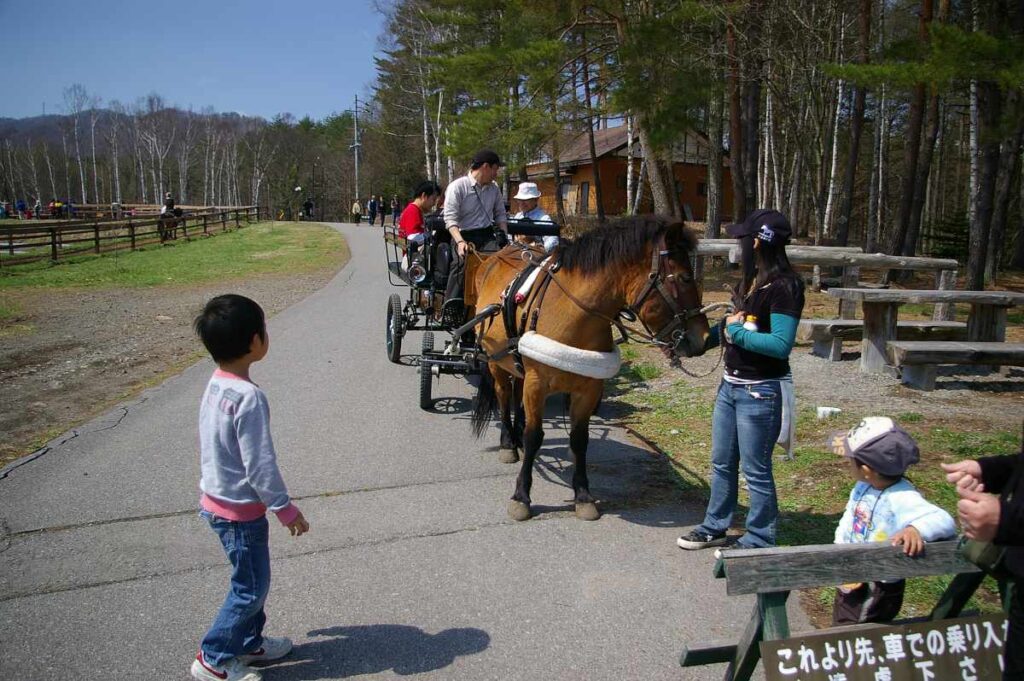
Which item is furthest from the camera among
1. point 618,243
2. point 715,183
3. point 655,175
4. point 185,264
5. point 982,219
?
point 185,264

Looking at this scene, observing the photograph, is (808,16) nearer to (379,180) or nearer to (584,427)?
(584,427)

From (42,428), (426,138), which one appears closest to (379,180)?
(426,138)

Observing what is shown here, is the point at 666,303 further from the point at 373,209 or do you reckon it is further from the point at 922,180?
the point at 373,209

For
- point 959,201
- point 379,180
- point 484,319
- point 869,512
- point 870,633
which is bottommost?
point 870,633

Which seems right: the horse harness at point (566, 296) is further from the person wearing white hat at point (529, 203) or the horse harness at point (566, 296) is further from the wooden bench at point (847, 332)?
the wooden bench at point (847, 332)

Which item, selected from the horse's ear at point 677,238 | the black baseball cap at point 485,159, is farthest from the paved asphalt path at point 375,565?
the black baseball cap at point 485,159

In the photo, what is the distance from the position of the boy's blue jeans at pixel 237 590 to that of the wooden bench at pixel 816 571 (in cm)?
183

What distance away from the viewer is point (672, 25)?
12195mm

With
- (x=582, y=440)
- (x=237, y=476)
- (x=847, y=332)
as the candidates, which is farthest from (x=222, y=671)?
(x=847, y=332)

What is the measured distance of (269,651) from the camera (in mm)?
2957

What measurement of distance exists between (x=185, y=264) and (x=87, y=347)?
13117 mm

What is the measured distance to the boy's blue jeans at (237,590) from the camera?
272cm

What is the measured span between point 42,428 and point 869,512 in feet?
23.0

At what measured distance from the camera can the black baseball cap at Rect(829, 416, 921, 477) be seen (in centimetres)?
249
